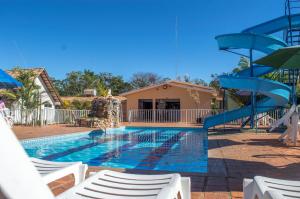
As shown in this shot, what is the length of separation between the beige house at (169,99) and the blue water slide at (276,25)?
1023 cm

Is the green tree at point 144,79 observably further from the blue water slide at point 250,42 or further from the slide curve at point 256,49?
the blue water slide at point 250,42

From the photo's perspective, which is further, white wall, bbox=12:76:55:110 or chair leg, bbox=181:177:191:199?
white wall, bbox=12:76:55:110

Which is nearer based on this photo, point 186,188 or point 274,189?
point 274,189

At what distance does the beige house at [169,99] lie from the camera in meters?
24.4

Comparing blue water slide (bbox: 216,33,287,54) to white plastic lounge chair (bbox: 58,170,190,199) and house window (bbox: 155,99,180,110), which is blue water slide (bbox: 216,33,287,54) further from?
house window (bbox: 155,99,180,110)

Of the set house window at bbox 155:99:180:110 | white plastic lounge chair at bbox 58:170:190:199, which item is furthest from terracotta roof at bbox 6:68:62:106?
white plastic lounge chair at bbox 58:170:190:199

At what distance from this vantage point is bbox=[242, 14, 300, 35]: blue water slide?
13.2 meters

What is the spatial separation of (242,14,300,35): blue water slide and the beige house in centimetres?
1023

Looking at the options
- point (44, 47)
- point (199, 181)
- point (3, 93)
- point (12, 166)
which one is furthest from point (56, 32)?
point (12, 166)

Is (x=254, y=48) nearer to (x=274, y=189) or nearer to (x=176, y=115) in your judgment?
(x=274, y=189)

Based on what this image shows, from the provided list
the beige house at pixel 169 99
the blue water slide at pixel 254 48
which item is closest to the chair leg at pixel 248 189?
the blue water slide at pixel 254 48

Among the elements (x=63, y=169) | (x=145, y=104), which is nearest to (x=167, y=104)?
(x=145, y=104)

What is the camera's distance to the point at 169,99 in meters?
26.4

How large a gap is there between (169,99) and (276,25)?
45.5ft
